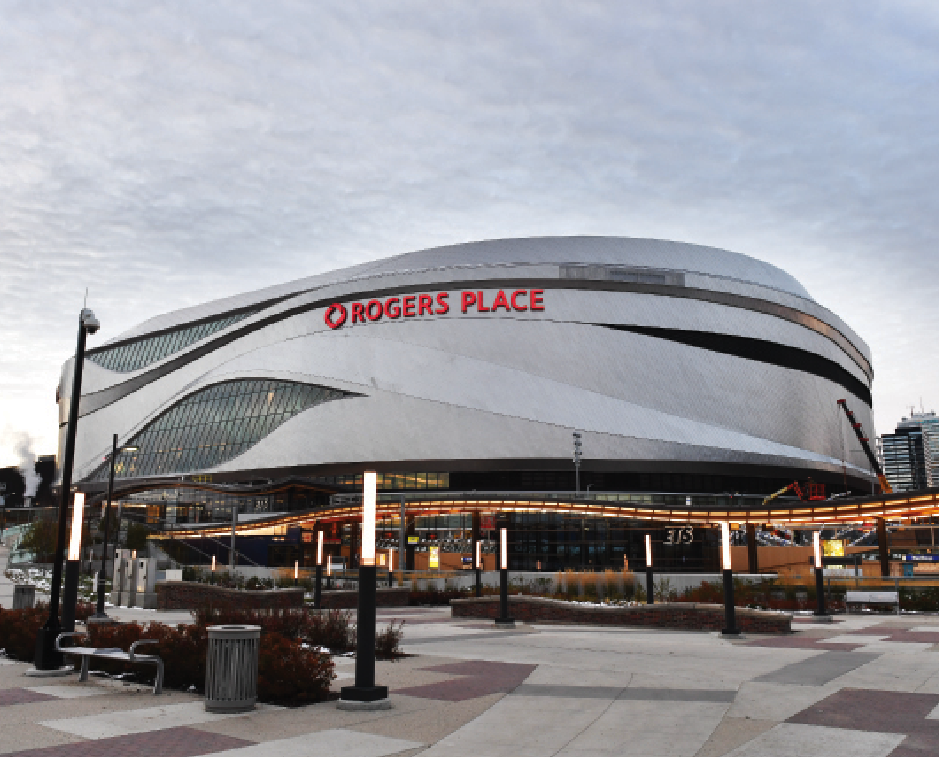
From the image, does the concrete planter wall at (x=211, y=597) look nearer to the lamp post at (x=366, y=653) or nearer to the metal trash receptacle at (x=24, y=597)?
the metal trash receptacle at (x=24, y=597)

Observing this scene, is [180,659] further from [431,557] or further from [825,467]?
[825,467]

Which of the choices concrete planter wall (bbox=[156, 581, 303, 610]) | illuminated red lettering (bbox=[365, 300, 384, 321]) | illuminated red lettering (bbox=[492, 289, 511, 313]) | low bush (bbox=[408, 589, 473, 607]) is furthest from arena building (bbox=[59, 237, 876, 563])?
concrete planter wall (bbox=[156, 581, 303, 610])

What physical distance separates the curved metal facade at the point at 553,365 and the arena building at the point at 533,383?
0.62 ft

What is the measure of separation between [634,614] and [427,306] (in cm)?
5964

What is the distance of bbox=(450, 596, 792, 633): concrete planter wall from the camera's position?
25.0 m

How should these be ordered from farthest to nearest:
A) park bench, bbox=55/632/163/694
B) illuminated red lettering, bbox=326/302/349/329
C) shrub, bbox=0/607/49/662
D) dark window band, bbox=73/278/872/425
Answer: illuminated red lettering, bbox=326/302/349/329, dark window band, bbox=73/278/872/425, shrub, bbox=0/607/49/662, park bench, bbox=55/632/163/694

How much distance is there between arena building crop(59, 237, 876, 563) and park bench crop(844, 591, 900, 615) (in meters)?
36.9

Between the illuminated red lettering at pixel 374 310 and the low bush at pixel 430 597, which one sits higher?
the illuminated red lettering at pixel 374 310

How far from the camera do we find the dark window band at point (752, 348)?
279 feet

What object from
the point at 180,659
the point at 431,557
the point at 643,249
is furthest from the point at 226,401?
the point at 180,659

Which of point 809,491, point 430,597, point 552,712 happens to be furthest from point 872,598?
point 809,491

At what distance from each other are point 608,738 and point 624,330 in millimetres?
74751

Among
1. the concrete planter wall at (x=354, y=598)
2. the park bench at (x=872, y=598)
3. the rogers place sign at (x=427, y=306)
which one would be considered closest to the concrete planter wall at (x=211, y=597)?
the concrete planter wall at (x=354, y=598)

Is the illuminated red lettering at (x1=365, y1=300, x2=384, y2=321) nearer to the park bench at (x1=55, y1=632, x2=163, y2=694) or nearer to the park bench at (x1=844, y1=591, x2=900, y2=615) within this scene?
the park bench at (x1=844, y1=591, x2=900, y2=615)
